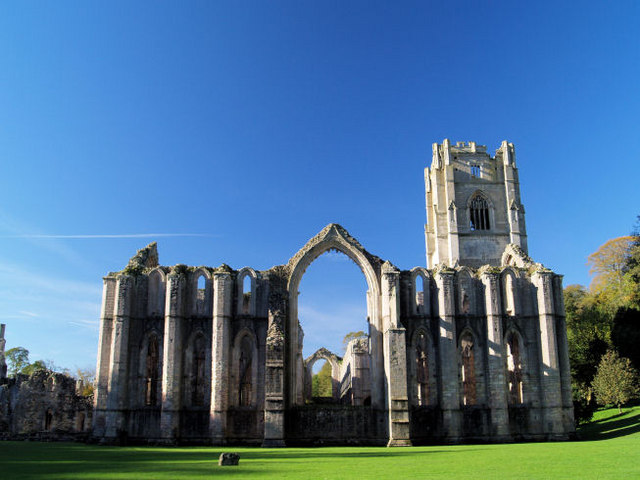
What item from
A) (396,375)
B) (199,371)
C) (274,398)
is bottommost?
(274,398)

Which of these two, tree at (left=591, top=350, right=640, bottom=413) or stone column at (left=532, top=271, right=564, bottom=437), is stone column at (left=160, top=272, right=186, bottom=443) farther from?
tree at (left=591, top=350, right=640, bottom=413)

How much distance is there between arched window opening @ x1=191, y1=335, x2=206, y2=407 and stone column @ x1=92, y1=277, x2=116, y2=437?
4303 mm

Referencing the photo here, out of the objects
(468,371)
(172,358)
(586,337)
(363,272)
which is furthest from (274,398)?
(586,337)

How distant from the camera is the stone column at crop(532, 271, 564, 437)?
28844 millimetres

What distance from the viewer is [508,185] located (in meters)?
62.0

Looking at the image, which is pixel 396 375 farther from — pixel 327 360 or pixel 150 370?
pixel 327 360

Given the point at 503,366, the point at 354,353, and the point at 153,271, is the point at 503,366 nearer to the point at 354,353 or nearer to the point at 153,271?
the point at 354,353

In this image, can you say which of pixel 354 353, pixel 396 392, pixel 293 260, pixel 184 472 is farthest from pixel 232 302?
pixel 184 472

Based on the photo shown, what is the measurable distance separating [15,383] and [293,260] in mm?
17284

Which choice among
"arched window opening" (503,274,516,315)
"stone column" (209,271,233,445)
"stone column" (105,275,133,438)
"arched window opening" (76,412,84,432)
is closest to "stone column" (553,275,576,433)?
"arched window opening" (503,274,516,315)

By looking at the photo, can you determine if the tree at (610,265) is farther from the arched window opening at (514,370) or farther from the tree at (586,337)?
the arched window opening at (514,370)

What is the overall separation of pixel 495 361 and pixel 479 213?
34.8 m

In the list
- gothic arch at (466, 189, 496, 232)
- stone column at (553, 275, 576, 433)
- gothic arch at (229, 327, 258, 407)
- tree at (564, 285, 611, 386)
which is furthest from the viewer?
gothic arch at (466, 189, 496, 232)

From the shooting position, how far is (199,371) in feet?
102
